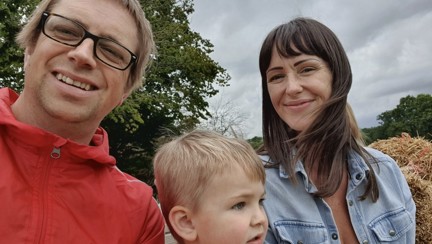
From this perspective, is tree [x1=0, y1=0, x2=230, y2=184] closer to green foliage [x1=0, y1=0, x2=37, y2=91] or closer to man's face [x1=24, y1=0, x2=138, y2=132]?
green foliage [x1=0, y1=0, x2=37, y2=91]

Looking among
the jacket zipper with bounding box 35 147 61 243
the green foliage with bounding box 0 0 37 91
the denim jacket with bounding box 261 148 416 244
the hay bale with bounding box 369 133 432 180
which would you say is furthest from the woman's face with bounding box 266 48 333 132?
the green foliage with bounding box 0 0 37 91

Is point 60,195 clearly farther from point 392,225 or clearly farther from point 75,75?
point 392,225

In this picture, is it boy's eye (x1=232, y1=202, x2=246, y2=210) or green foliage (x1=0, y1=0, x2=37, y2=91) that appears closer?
boy's eye (x1=232, y1=202, x2=246, y2=210)

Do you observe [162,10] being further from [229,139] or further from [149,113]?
[229,139]

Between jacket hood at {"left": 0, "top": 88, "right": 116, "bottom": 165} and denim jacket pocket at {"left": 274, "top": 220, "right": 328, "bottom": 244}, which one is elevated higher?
jacket hood at {"left": 0, "top": 88, "right": 116, "bottom": 165}

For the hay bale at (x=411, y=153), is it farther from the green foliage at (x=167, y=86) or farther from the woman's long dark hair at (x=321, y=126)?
the green foliage at (x=167, y=86)

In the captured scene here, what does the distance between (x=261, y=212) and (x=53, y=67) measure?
3.34 feet

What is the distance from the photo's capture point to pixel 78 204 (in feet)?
5.59

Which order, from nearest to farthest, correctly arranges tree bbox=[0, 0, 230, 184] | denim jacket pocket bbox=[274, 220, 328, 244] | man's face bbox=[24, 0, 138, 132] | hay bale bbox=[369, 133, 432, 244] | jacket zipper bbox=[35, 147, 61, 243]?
jacket zipper bbox=[35, 147, 61, 243]
man's face bbox=[24, 0, 138, 132]
denim jacket pocket bbox=[274, 220, 328, 244]
hay bale bbox=[369, 133, 432, 244]
tree bbox=[0, 0, 230, 184]

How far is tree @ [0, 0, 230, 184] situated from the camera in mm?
15602

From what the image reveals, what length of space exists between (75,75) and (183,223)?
0.74 meters

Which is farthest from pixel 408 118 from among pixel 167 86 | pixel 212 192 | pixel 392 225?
pixel 212 192

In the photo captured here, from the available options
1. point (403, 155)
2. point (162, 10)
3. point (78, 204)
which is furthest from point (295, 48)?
point (162, 10)

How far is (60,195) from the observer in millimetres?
1673
